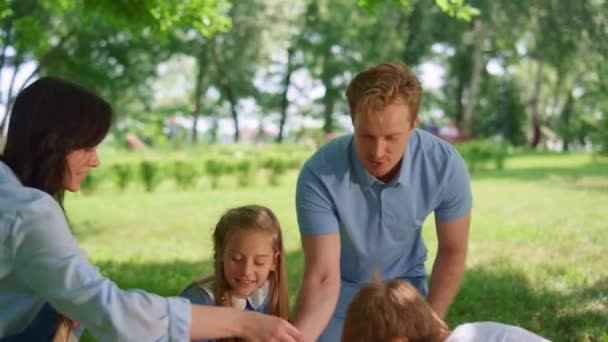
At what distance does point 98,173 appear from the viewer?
1756 cm

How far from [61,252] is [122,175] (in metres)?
16.0

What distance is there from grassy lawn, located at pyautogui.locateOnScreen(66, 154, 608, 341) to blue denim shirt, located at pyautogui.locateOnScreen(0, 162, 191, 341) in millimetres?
3440

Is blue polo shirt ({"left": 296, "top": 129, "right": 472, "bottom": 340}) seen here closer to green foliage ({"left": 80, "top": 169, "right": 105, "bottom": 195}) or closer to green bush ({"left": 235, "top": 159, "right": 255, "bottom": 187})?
green foliage ({"left": 80, "top": 169, "right": 105, "bottom": 195})

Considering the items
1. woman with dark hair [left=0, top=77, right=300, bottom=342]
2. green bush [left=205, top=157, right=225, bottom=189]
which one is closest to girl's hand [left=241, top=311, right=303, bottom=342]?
woman with dark hair [left=0, top=77, right=300, bottom=342]

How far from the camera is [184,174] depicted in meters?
18.6

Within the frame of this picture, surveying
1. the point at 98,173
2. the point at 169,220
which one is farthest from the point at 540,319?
the point at 98,173

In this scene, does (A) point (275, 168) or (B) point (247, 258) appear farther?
(A) point (275, 168)

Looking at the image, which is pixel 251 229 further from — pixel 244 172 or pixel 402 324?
pixel 244 172

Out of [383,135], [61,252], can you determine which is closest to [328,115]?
[383,135]

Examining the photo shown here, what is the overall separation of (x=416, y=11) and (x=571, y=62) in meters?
6.25

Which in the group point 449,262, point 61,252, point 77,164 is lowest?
point 449,262

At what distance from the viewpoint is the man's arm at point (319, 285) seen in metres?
3.53

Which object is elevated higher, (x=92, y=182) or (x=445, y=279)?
(x=445, y=279)

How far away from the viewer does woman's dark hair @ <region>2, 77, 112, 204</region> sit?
243 cm
